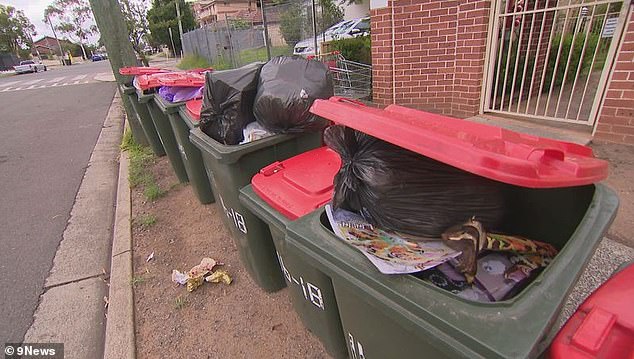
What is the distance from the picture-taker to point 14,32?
6181 cm

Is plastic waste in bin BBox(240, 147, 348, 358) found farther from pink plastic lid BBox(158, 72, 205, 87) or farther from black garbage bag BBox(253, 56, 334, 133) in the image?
A: pink plastic lid BBox(158, 72, 205, 87)

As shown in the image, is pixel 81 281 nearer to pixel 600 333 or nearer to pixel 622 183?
pixel 600 333

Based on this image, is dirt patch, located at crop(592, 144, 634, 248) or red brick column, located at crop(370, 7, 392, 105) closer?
dirt patch, located at crop(592, 144, 634, 248)

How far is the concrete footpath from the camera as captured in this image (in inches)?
86.8

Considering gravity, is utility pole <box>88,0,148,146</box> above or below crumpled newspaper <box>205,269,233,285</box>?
above

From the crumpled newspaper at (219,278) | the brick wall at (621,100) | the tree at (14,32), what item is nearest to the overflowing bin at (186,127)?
the crumpled newspaper at (219,278)

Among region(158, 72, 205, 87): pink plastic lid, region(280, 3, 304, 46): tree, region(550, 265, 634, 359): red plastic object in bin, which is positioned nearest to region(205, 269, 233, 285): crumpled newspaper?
region(158, 72, 205, 87): pink plastic lid

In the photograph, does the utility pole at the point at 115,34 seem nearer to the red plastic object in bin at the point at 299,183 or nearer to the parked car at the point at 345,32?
the red plastic object in bin at the point at 299,183

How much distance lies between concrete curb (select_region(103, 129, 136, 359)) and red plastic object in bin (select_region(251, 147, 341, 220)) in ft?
4.33

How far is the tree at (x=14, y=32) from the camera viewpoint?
58500mm

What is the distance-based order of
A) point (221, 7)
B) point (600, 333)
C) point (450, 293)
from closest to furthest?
point (600, 333) < point (450, 293) < point (221, 7)

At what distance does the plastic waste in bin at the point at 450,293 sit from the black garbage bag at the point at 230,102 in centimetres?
105

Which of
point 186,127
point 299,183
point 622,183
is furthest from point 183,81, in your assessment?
point 622,183

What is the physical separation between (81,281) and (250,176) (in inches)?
74.3
